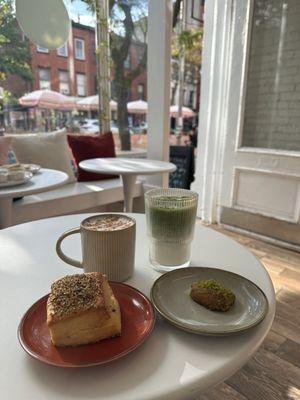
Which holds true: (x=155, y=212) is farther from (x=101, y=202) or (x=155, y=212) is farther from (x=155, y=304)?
(x=101, y=202)

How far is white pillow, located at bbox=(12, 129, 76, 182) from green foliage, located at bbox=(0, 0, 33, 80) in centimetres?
66

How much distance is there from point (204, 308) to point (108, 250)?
214 millimetres

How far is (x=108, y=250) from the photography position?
57cm

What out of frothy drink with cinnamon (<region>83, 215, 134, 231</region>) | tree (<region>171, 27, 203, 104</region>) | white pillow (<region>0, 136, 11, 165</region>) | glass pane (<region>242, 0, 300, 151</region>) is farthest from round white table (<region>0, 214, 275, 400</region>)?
tree (<region>171, 27, 203, 104</region>)

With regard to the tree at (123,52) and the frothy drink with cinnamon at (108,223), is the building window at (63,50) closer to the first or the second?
the tree at (123,52)

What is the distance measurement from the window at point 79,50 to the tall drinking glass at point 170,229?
8.80 ft

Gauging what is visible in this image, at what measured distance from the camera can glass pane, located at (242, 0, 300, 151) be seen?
2.30 m

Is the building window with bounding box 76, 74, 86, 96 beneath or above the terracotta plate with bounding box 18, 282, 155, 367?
above

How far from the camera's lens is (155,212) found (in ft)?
2.08

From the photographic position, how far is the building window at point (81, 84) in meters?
2.92

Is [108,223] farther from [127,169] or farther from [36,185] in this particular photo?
[127,169]

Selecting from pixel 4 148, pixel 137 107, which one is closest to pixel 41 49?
pixel 4 148

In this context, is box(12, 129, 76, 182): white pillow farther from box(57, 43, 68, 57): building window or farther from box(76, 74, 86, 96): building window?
box(57, 43, 68, 57): building window

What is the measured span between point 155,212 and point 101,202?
5.82ft
